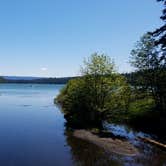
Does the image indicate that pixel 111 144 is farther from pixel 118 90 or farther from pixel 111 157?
pixel 118 90

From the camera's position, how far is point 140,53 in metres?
52.8

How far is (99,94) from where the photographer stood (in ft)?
168

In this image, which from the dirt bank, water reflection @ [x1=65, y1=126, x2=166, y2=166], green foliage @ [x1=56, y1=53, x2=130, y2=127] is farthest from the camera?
green foliage @ [x1=56, y1=53, x2=130, y2=127]

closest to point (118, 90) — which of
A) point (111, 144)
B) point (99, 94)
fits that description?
point (99, 94)

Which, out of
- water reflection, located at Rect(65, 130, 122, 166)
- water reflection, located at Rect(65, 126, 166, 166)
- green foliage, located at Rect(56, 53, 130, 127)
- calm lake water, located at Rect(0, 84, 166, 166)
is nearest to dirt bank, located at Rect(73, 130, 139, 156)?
water reflection, located at Rect(65, 126, 166, 166)

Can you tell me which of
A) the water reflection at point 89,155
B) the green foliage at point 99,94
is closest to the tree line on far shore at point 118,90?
the green foliage at point 99,94

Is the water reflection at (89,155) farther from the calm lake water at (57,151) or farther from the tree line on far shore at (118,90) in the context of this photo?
the tree line on far shore at (118,90)

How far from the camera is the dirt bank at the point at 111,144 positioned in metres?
35.0

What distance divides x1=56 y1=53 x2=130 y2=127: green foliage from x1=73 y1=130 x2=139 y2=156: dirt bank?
19.5 feet

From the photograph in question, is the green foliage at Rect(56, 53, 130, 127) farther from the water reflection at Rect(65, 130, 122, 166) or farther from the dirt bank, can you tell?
the water reflection at Rect(65, 130, 122, 166)

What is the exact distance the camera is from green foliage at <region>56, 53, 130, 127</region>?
Result: 50.2 m

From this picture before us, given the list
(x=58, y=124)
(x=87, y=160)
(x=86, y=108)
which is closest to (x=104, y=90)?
(x=86, y=108)

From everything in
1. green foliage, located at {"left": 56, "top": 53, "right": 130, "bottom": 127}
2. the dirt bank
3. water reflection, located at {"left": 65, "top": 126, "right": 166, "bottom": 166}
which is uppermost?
green foliage, located at {"left": 56, "top": 53, "right": 130, "bottom": 127}

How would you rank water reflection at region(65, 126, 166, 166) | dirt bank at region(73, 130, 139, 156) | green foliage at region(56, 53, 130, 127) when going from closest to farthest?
water reflection at region(65, 126, 166, 166)
dirt bank at region(73, 130, 139, 156)
green foliage at region(56, 53, 130, 127)
